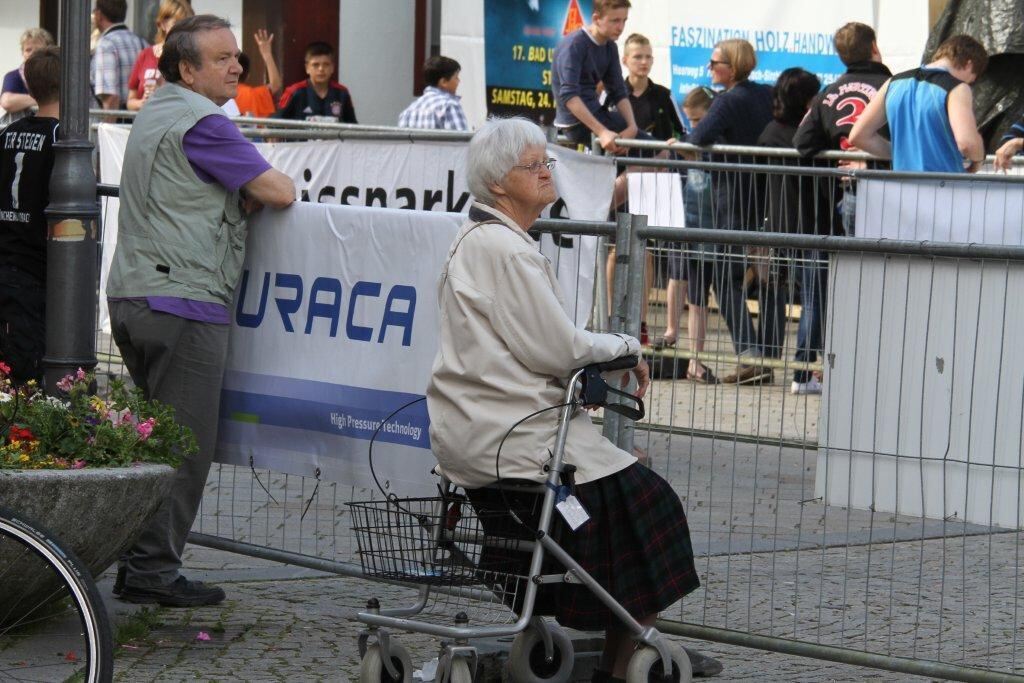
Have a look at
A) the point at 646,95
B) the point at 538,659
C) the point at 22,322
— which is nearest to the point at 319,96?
the point at 646,95

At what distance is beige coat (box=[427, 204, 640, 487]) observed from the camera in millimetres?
4539

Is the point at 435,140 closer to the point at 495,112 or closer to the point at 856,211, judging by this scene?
the point at 856,211

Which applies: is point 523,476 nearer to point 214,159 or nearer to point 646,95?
point 214,159

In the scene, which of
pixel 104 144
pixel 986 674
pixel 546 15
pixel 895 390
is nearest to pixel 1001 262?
pixel 895 390

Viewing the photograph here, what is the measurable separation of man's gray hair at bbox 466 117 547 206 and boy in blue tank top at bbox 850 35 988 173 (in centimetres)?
602

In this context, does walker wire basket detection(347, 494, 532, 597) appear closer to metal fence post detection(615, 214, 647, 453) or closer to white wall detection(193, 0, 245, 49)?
metal fence post detection(615, 214, 647, 453)

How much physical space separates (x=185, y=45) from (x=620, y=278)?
1681 millimetres

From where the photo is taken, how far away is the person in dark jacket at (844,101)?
1110cm

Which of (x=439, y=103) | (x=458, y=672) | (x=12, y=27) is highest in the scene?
(x=12, y=27)

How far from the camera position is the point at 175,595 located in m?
6.06

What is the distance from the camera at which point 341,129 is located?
11.2 metres

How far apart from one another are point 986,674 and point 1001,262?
46.2 inches

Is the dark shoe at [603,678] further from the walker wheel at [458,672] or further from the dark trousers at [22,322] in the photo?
the dark trousers at [22,322]

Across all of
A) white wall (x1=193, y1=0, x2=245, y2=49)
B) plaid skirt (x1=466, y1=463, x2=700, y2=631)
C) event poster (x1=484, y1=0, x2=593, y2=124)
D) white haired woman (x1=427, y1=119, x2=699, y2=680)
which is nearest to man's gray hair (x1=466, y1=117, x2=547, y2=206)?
white haired woman (x1=427, y1=119, x2=699, y2=680)
